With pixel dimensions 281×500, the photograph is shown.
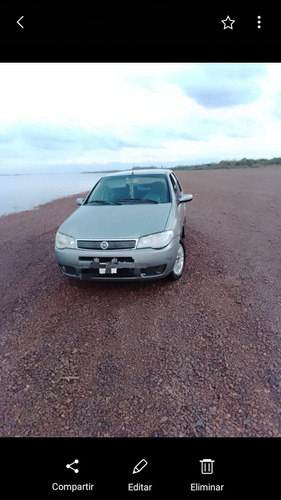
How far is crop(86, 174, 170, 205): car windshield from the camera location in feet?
13.9

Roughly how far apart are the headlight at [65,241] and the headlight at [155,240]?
907 mm

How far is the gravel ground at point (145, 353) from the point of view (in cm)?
179
